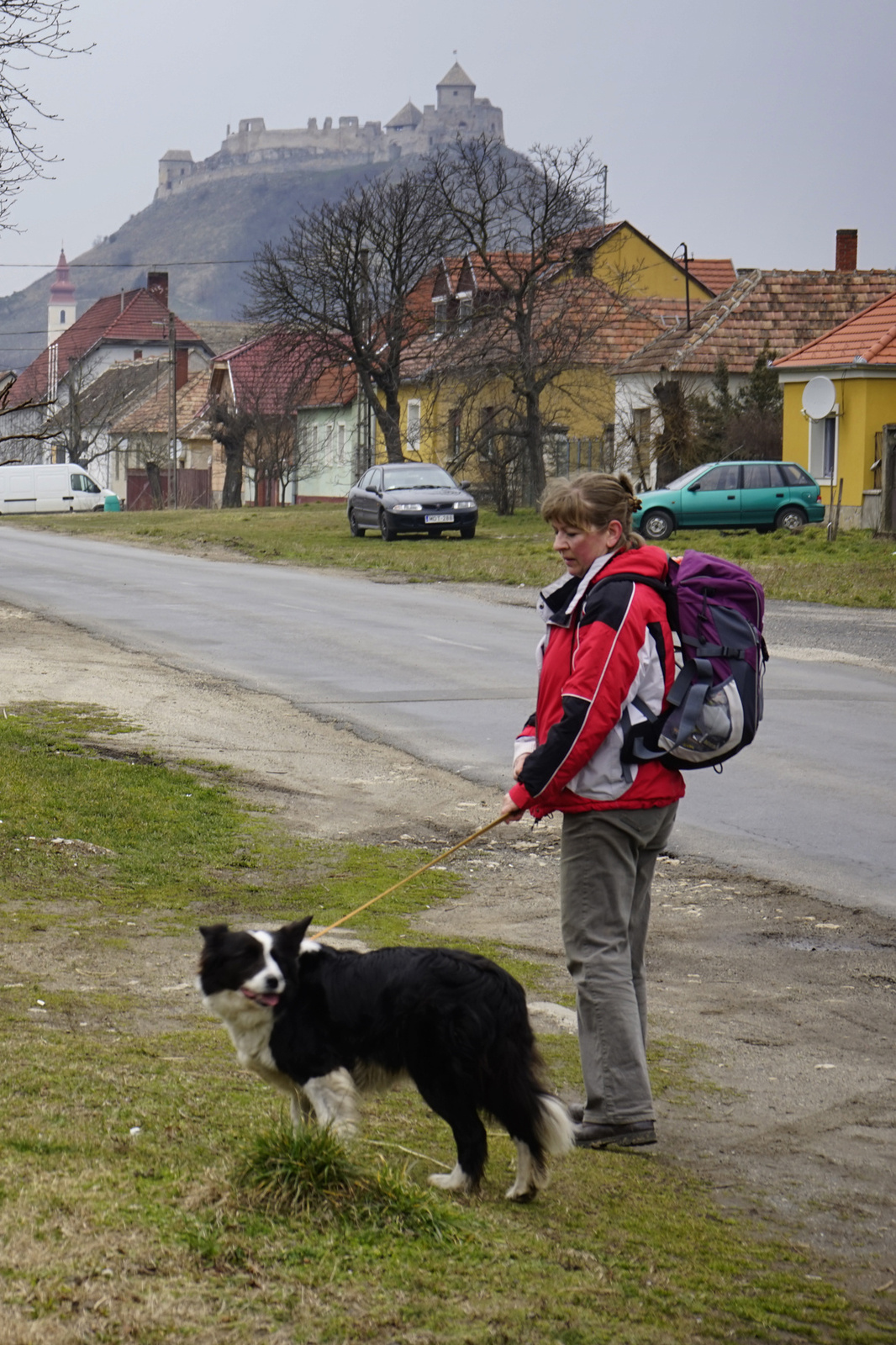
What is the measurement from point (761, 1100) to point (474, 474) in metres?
46.9

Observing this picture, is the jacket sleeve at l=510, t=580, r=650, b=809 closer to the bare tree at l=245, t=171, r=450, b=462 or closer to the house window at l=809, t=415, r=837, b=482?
the house window at l=809, t=415, r=837, b=482

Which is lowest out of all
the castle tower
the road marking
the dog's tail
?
the dog's tail

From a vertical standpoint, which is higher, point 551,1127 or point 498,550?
point 498,550

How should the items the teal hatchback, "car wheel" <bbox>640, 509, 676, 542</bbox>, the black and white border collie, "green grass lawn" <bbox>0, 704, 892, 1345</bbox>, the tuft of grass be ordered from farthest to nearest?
the teal hatchback
"car wheel" <bbox>640, 509, 676, 542</bbox>
the black and white border collie
the tuft of grass
"green grass lawn" <bbox>0, 704, 892, 1345</bbox>

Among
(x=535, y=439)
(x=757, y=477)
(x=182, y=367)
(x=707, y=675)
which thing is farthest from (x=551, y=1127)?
(x=182, y=367)

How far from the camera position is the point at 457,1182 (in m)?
3.95

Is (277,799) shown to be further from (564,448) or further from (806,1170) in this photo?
(564,448)

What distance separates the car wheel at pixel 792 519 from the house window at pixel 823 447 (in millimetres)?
4487

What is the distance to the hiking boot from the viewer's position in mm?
4539

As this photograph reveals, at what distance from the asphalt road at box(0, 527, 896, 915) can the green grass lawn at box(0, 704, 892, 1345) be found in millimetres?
3841

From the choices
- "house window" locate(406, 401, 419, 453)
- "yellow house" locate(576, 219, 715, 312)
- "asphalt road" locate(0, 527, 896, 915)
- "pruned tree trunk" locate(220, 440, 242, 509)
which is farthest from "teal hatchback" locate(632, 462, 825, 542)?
"pruned tree trunk" locate(220, 440, 242, 509)

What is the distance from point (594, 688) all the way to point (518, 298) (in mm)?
39343

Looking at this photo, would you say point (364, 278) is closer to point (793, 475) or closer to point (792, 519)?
point (793, 475)

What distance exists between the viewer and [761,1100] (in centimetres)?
500
